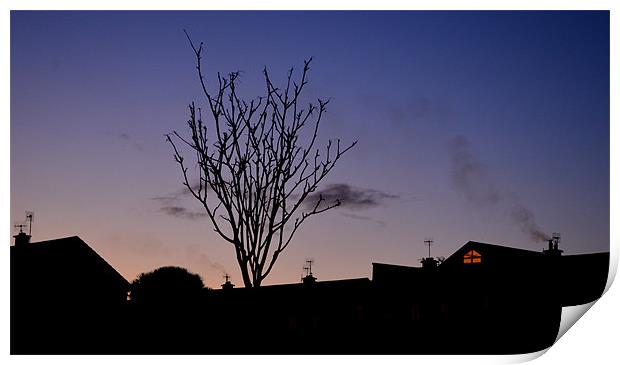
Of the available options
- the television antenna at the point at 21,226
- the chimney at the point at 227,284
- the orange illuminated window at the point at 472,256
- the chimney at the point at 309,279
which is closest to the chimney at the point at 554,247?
the orange illuminated window at the point at 472,256

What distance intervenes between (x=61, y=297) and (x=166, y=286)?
1017 millimetres

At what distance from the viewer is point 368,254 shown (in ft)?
17.7

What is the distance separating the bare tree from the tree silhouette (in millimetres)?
497

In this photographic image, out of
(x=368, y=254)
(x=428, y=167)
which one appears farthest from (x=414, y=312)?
(x=428, y=167)

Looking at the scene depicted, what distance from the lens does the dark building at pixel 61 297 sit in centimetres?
500

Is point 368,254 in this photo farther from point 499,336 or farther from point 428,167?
point 499,336

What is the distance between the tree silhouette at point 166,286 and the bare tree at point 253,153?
50 centimetres

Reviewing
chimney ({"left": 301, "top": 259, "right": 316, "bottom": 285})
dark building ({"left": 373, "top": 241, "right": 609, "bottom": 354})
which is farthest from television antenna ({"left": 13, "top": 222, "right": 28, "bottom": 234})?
dark building ({"left": 373, "top": 241, "right": 609, "bottom": 354})

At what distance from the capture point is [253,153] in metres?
5.24
